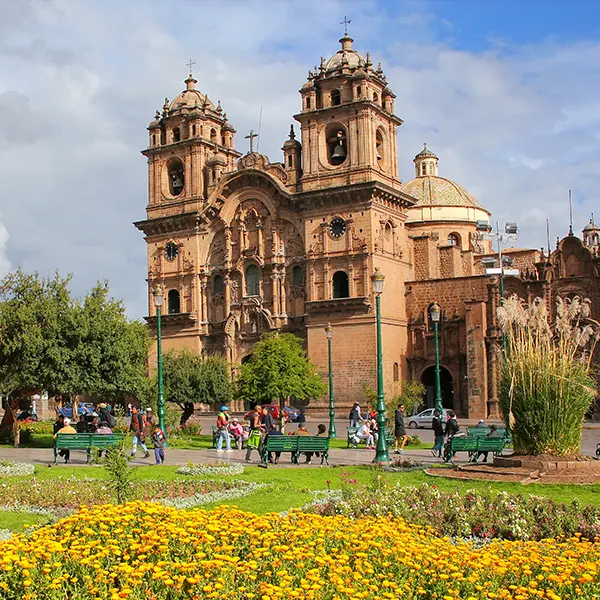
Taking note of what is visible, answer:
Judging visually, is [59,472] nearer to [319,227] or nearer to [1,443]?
[1,443]

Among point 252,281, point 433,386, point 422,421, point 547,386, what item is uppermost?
point 252,281

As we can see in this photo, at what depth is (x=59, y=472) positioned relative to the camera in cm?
2020

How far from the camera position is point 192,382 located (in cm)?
3750

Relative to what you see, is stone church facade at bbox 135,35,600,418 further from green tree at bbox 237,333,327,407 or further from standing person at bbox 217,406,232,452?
standing person at bbox 217,406,232,452

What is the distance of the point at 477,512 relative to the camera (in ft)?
39.0

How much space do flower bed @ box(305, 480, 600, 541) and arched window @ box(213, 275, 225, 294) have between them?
40.2m

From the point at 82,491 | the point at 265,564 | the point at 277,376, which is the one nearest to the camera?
the point at 265,564

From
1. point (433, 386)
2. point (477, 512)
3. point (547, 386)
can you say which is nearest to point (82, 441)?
point (547, 386)

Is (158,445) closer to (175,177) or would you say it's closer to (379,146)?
(379,146)

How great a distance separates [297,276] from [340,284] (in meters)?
3.48

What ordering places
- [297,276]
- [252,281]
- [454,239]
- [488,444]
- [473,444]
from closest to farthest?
[488,444]
[473,444]
[297,276]
[252,281]
[454,239]

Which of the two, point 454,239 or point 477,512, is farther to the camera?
point 454,239

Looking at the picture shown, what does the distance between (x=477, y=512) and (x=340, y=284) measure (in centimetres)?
3560

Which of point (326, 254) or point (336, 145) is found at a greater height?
point (336, 145)
